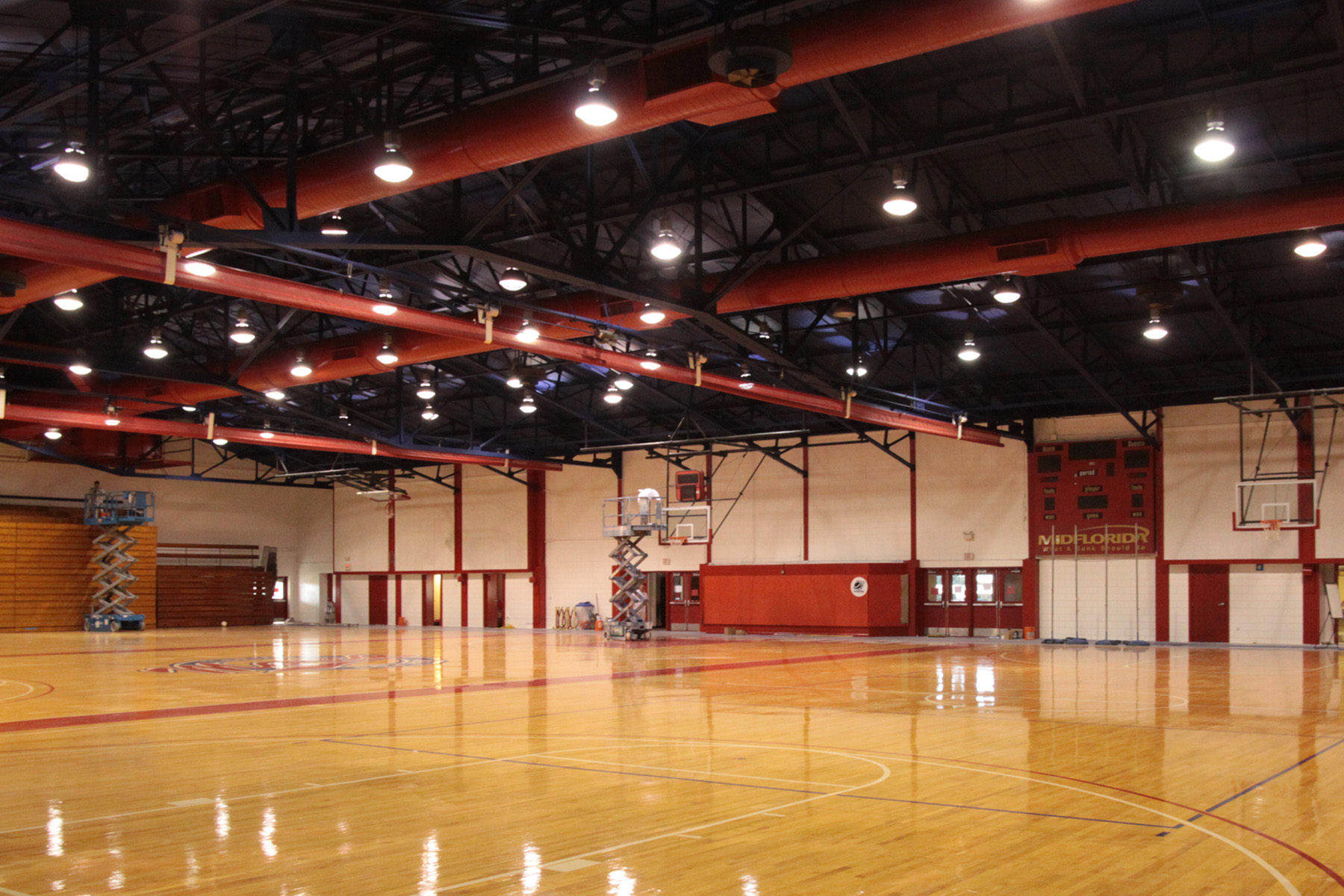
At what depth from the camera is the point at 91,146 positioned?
15.8 meters

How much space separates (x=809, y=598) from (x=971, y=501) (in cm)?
747

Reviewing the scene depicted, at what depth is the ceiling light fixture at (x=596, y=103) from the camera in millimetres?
12898

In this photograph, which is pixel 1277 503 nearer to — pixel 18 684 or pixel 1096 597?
pixel 1096 597

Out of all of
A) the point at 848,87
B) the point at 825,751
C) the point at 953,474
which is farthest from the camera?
the point at 953,474

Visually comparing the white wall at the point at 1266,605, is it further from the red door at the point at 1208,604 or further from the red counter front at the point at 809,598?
the red counter front at the point at 809,598

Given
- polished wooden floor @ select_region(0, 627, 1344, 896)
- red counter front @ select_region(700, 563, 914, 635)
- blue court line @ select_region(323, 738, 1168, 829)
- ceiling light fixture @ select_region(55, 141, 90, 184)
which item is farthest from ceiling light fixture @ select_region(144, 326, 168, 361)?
red counter front @ select_region(700, 563, 914, 635)

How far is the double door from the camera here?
40.8 metres

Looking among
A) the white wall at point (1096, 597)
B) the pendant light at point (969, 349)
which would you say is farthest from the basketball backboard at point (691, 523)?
the pendant light at point (969, 349)

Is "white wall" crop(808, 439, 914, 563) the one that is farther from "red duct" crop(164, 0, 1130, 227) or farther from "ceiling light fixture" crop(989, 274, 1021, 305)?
"red duct" crop(164, 0, 1130, 227)

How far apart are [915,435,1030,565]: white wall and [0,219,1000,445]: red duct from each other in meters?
3.47

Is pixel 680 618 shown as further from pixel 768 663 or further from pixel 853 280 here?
pixel 853 280

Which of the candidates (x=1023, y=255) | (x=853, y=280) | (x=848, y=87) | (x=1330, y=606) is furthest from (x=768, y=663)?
(x=1330, y=606)

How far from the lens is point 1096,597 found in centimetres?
3869

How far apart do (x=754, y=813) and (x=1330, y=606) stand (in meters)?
33.0
